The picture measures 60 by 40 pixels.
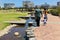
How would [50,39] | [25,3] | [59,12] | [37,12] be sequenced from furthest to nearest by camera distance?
[25,3] < [59,12] < [37,12] < [50,39]

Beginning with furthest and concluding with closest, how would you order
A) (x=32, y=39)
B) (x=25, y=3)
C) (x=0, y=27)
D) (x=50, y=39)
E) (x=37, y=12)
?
1. (x=25, y=3)
2. (x=0, y=27)
3. (x=37, y=12)
4. (x=50, y=39)
5. (x=32, y=39)

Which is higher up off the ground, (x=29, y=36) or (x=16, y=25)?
(x=29, y=36)

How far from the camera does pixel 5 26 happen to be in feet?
101

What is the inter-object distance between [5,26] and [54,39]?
59.6ft

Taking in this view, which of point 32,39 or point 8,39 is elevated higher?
point 32,39

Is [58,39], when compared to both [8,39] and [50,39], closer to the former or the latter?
[50,39]

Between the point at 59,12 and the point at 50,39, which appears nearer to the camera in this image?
the point at 50,39

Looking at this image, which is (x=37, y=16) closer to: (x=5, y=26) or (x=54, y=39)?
(x=54, y=39)

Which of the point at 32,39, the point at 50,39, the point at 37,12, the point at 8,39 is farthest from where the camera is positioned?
the point at 37,12

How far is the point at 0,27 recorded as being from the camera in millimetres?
29547

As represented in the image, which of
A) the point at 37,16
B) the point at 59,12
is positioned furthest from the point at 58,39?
the point at 59,12

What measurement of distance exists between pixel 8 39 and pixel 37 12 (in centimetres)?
386

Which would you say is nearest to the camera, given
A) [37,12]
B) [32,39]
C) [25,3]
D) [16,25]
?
[32,39]

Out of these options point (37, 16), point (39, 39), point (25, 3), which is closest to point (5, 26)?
point (37, 16)
